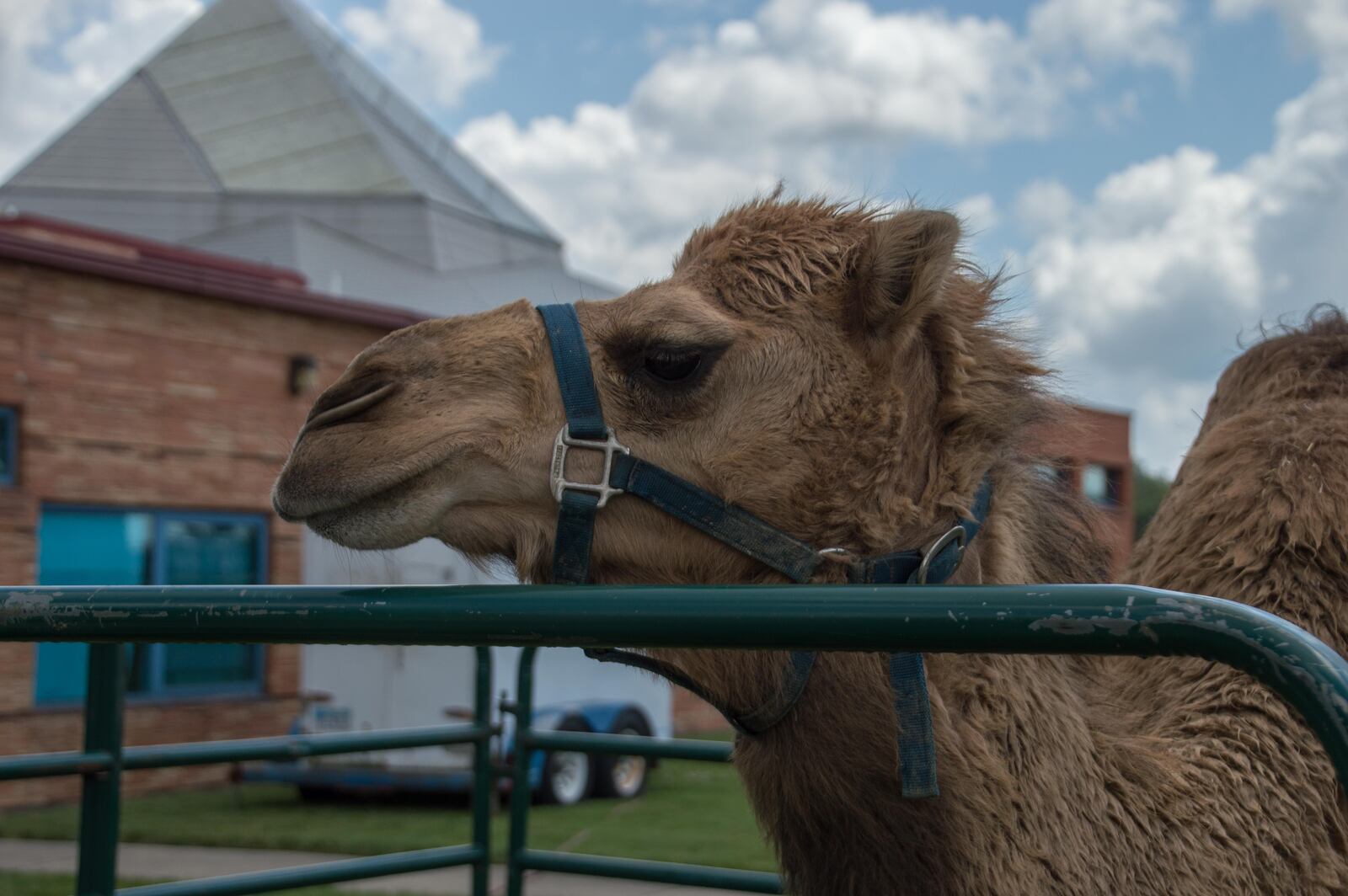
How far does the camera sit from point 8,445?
11562 millimetres

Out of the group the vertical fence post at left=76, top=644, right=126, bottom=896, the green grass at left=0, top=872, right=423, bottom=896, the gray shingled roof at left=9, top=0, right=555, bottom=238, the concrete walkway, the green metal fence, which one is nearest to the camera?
the green metal fence

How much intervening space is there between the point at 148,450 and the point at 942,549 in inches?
458

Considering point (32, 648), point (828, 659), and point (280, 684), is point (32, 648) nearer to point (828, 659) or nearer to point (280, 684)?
point (280, 684)

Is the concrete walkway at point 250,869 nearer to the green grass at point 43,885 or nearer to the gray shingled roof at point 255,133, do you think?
the green grass at point 43,885

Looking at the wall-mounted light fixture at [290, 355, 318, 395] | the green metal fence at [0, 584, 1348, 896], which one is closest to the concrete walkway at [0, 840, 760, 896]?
the wall-mounted light fixture at [290, 355, 318, 395]

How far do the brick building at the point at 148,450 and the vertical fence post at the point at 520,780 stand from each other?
7.26 meters

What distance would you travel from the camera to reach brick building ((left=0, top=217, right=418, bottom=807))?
11500 millimetres

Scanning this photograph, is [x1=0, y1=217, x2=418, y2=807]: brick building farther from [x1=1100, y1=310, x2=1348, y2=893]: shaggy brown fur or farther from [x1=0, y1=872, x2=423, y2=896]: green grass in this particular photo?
[x1=1100, y1=310, x2=1348, y2=893]: shaggy brown fur

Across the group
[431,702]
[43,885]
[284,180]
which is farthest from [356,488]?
[284,180]

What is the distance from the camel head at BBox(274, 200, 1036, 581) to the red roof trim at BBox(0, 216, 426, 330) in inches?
410

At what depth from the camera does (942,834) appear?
6.96 feet

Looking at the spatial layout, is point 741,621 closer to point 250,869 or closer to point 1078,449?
point 1078,449

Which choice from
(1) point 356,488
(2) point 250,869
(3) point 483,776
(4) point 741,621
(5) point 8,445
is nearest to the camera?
(4) point 741,621

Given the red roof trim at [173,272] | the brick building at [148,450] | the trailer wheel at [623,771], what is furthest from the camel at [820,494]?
the red roof trim at [173,272]
